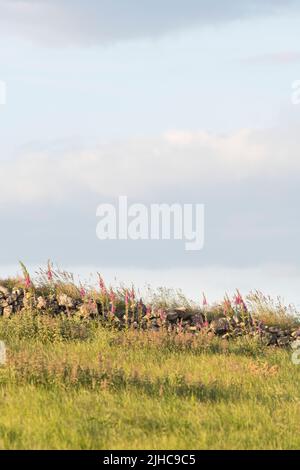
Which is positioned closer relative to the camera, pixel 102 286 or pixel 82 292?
pixel 102 286

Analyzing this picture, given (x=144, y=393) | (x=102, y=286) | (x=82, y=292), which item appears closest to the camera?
(x=144, y=393)

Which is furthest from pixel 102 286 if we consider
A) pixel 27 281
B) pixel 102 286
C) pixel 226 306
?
pixel 226 306

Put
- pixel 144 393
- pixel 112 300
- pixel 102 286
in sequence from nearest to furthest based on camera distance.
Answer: pixel 144 393, pixel 112 300, pixel 102 286

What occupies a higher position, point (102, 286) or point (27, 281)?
point (27, 281)

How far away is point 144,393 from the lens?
1164 cm

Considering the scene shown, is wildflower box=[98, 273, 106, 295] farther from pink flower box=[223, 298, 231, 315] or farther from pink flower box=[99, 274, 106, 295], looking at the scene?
pink flower box=[223, 298, 231, 315]

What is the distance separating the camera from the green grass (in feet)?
31.1

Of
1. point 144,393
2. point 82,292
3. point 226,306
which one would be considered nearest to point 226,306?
point 226,306

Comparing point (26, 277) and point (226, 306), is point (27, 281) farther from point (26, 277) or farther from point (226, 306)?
point (226, 306)

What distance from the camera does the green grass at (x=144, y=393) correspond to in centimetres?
947

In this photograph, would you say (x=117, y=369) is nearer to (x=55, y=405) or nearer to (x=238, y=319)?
(x=55, y=405)

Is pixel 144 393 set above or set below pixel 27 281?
below

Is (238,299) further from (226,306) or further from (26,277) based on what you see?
(26,277)

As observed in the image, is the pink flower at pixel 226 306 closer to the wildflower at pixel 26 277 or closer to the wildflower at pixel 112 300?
the wildflower at pixel 112 300
